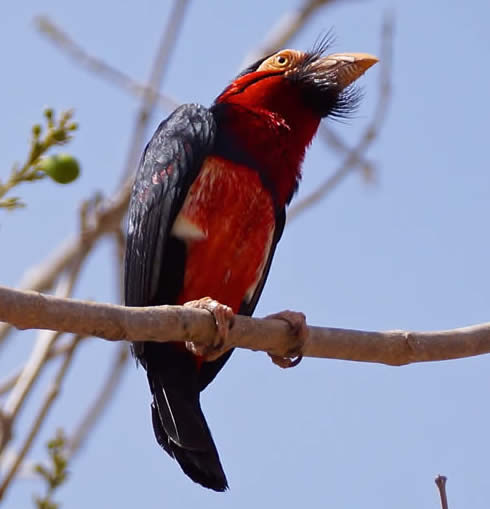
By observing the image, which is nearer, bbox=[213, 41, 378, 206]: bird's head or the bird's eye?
bbox=[213, 41, 378, 206]: bird's head

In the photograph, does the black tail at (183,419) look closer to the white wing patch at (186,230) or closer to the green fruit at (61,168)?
the white wing patch at (186,230)

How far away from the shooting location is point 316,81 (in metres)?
5.41

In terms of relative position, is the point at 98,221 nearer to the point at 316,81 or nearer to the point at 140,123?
the point at 140,123

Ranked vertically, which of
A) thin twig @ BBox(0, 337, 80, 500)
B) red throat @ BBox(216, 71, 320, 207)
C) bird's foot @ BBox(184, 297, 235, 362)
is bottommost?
thin twig @ BBox(0, 337, 80, 500)

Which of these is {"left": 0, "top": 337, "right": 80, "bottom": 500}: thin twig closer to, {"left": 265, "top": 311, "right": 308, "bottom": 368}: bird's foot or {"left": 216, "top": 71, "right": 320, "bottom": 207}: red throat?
{"left": 265, "top": 311, "right": 308, "bottom": 368}: bird's foot

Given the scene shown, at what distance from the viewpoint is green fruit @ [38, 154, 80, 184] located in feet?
10.9

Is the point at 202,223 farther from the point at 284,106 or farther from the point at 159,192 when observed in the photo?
the point at 284,106

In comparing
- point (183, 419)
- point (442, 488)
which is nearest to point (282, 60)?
point (183, 419)

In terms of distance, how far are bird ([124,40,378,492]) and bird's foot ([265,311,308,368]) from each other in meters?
0.02

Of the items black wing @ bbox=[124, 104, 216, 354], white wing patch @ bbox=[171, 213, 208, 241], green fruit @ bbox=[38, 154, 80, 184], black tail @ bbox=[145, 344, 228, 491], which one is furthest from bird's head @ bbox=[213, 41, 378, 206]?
green fruit @ bbox=[38, 154, 80, 184]

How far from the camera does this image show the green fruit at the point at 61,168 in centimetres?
332

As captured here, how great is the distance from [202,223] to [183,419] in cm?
92

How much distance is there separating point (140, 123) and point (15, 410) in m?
1.67

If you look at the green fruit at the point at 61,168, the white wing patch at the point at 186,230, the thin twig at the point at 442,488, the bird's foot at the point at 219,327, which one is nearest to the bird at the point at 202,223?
the white wing patch at the point at 186,230
